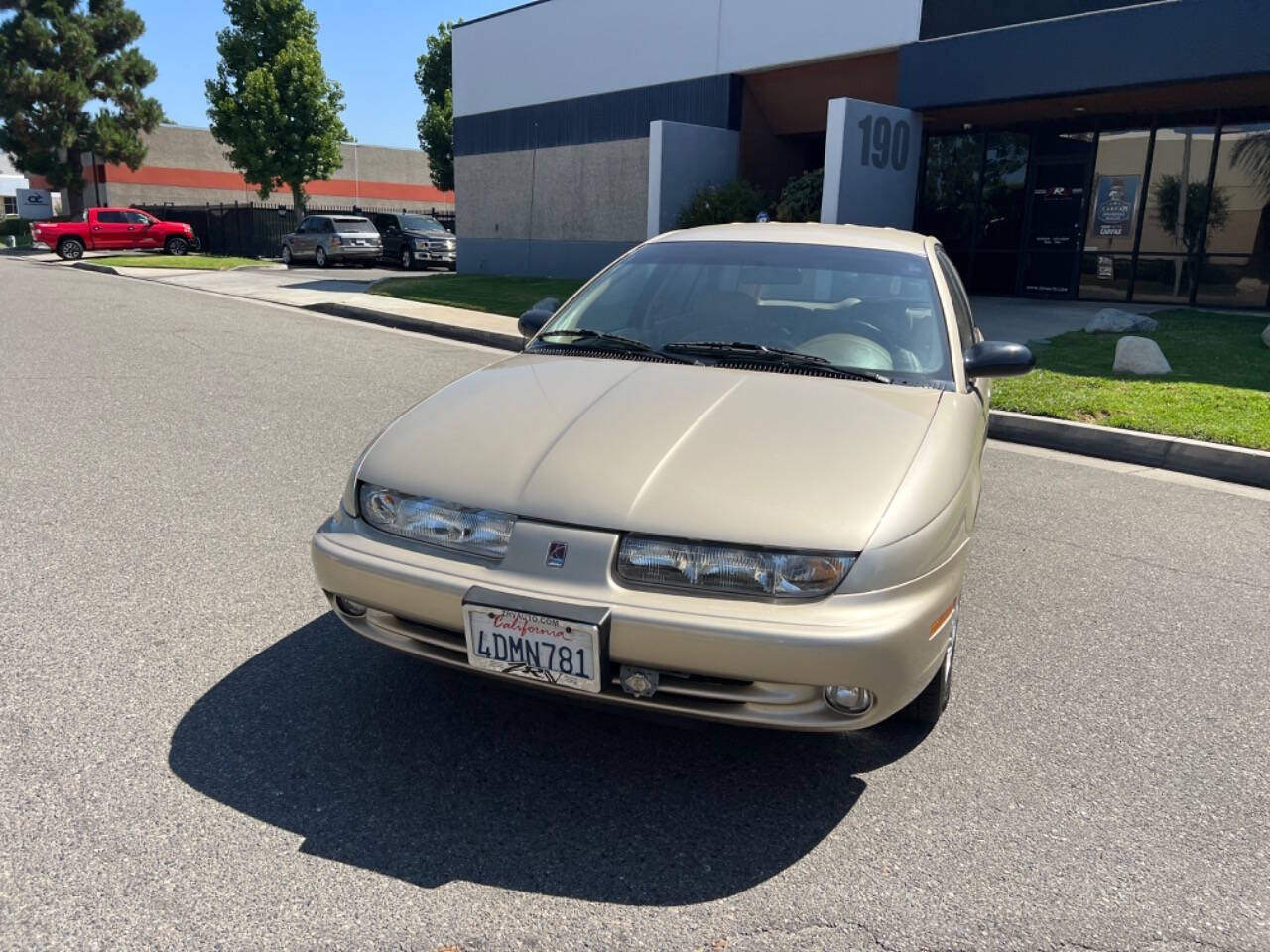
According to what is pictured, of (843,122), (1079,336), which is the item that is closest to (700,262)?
(1079,336)

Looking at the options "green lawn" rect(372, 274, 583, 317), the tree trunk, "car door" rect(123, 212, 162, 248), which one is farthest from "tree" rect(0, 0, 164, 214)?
"green lawn" rect(372, 274, 583, 317)

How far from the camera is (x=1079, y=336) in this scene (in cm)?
1232

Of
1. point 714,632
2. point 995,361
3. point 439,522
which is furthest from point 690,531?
point 995,361

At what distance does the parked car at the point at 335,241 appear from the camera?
29078 millimetres

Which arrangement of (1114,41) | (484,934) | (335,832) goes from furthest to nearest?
(1114,41) < (335,832) < (484,934)

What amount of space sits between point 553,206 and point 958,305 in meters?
21.4

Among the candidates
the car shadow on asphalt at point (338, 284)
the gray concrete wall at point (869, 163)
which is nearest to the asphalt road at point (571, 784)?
the gray concrete wall at point (869, 163)

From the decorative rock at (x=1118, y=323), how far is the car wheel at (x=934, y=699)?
34.9 feet

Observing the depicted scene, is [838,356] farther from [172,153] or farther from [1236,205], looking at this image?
[172,153]

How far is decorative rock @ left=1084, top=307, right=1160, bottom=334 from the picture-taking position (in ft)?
40.7

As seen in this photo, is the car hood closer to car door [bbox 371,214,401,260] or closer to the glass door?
the glass door

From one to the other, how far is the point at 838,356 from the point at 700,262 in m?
0.94

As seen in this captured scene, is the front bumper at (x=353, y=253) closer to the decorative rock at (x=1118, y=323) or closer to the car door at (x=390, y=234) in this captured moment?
the car door at (x=390, y=234)

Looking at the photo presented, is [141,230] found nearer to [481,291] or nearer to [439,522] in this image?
[481,291]
